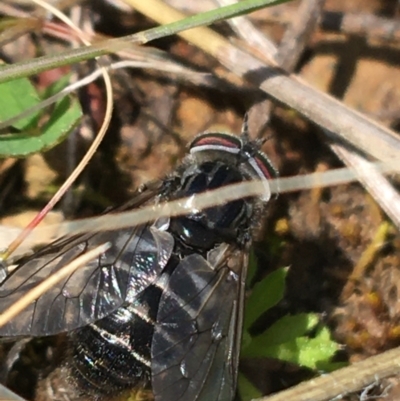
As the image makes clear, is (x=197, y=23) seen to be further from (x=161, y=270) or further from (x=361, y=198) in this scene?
(x=361, y=198)

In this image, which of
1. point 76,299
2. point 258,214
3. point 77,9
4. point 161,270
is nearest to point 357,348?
point 258,214

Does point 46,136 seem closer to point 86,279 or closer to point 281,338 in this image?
point 86,279

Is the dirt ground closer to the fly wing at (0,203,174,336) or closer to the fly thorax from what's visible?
the fly thorax

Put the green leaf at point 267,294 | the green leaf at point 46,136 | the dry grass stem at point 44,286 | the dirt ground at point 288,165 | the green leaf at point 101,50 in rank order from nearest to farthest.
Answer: the green leaf at point 101,50, the dry grass stem at point 44,286, the green leaf at point 46,136, the green leaf at point 267,294, the dirt ground at point 288,165

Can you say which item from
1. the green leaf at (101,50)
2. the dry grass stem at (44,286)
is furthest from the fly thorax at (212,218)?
the green leaf at (101,50)

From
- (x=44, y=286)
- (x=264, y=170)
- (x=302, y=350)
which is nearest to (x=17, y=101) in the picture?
(x=44, y=286)

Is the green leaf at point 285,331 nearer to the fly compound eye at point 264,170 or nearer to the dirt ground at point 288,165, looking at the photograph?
the dirt ground at point 288,165
